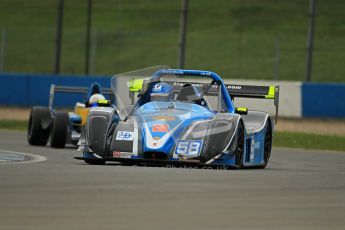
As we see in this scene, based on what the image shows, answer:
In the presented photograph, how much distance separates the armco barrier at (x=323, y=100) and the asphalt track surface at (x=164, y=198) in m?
14.1

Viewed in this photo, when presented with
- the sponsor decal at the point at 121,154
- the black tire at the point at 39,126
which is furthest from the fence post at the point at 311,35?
the sponsor decal at the point at 121,154

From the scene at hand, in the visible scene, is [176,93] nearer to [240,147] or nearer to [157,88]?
[157,88]

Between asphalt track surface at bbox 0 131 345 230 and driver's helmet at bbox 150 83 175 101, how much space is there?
1707 millimetres

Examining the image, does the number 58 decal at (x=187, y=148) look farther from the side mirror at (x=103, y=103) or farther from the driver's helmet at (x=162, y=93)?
the side mirror at (x=103, y=103)

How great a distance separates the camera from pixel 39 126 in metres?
19.1

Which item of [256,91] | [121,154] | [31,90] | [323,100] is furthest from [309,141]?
[31,90]

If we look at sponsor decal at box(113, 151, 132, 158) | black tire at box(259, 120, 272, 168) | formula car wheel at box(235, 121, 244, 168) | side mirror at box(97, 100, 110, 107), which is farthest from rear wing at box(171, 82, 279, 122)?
sponsor decal at box(113, 151, 132, 158)

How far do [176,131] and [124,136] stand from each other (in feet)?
1.94

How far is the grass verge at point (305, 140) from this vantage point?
2161 centimetres

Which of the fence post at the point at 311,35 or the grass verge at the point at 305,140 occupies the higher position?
the fence post at the point at 311,35

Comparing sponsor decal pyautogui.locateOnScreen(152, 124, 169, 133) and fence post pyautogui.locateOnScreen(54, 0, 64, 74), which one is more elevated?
fence post pyautogui.locateOnScreen(54, 0, 64, 74)

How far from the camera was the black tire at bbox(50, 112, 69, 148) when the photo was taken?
60.7 ft

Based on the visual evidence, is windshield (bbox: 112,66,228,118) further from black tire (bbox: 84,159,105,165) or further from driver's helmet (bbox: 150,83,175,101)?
black tire (bbox: 84,159,105,165)

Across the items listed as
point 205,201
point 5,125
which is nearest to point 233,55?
point 5,125
